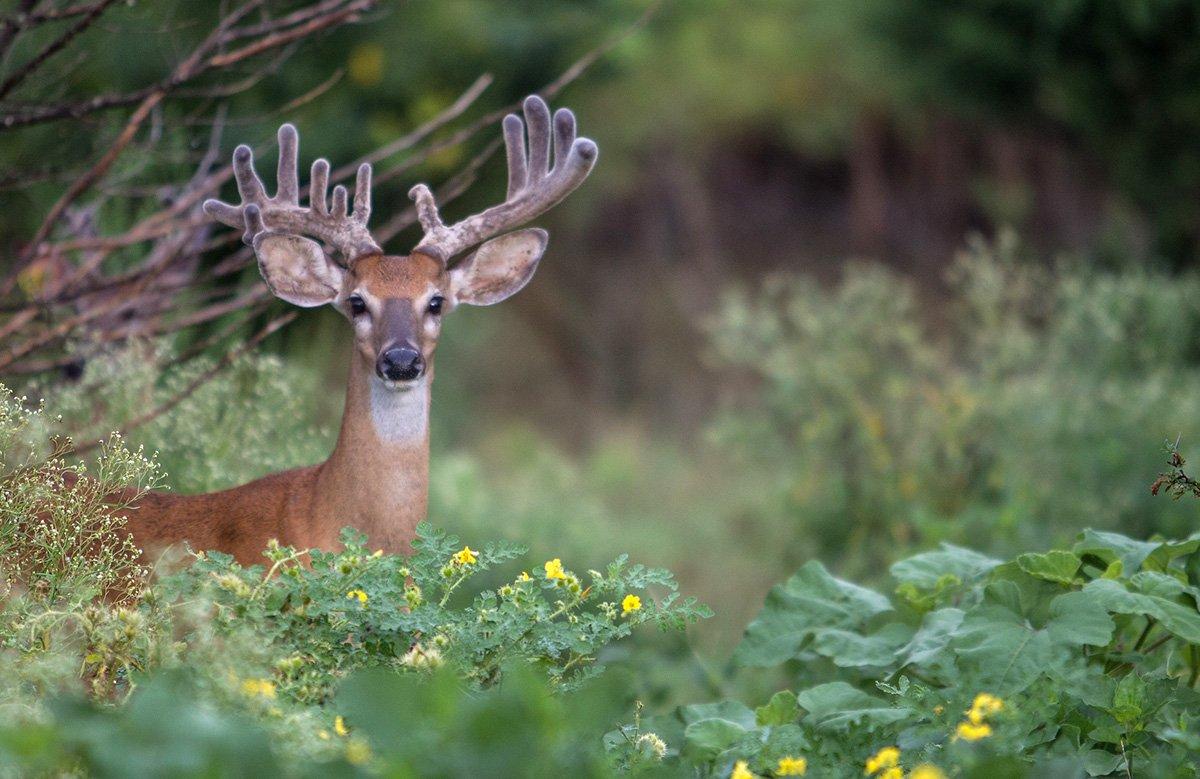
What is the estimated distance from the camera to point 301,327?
8.09m

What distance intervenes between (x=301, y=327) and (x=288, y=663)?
5228mm

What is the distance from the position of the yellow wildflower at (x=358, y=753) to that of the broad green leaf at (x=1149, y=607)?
5.46 ft

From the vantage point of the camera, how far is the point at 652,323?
618 inches

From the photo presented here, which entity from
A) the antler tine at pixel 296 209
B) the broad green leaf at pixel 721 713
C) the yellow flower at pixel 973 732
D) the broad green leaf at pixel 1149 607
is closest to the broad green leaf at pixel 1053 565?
the broad green leaf at pixel 1149 607

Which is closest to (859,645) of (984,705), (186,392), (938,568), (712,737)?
(938,568)

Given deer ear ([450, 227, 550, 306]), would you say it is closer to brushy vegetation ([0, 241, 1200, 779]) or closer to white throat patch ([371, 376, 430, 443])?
white throat patch ([371, 376, 430, 443])

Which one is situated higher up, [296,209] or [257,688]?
[296,209]

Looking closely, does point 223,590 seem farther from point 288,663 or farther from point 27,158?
point 27,158

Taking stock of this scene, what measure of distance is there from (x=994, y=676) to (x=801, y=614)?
0.83 metres

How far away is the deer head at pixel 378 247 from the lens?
14.1 feet

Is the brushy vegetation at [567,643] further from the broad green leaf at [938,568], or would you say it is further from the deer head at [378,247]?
the deer head at [378,247]

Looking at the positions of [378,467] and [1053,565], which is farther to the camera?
[378,467]

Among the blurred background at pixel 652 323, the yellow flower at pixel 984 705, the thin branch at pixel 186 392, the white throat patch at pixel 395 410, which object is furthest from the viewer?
the blurred background at pixel 652 323

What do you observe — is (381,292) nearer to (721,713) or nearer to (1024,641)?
(721,713)
